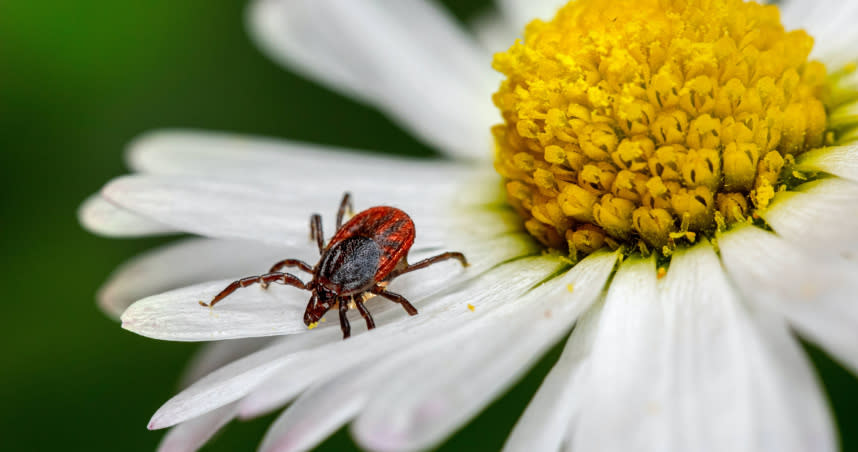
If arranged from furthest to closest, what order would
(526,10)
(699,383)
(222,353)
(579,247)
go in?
1. (526,10)
2. (222,353)
3. (579,247)
4. (699,383)

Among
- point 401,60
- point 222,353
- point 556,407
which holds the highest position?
point 401,60

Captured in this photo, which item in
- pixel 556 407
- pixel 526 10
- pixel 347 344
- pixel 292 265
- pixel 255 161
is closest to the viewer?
pixel 556 407

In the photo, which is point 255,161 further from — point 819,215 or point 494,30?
point 819,215

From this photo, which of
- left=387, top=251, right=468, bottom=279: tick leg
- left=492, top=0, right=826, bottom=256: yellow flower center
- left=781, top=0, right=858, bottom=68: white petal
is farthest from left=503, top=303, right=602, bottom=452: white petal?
left=781, top=0, right=858, bottom=68: white petal

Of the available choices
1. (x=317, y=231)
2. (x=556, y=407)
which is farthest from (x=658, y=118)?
(x=317, y=231)

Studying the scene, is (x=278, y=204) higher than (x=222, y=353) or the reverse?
higher

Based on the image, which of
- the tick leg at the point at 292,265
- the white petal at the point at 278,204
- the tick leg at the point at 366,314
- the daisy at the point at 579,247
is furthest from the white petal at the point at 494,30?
the tick leg at the point at 366,314

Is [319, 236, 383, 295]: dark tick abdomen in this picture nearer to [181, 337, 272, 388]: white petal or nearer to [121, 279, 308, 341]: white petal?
[121, 279, 308, 341]: white petal
